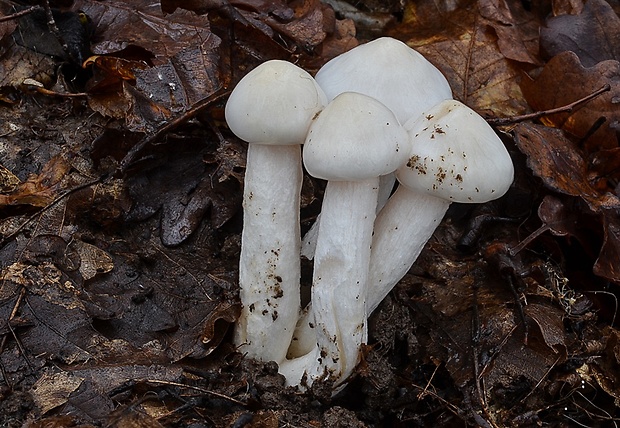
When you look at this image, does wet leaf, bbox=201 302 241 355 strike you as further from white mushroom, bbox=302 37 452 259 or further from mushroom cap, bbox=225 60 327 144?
white mushroom, bbox=302 37 452 259

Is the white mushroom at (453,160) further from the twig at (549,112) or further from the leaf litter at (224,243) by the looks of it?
the twig at (549,112)

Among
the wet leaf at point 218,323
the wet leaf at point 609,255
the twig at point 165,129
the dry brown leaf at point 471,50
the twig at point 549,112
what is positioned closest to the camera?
the wet leaf at point 218,323

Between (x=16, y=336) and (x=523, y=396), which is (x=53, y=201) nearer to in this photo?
(x=16, y=336)

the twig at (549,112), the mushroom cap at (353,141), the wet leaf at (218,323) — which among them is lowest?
the wet leaf at (218,323)

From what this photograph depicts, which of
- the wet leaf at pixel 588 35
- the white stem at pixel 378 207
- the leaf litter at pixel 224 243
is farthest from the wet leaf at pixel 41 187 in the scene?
the wet leaf at pixel 588 35

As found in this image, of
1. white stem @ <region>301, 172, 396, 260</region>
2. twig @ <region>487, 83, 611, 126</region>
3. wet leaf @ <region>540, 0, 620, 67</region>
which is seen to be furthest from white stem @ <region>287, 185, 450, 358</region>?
wet leaf @ <region>540, 0, 620, 67</region>

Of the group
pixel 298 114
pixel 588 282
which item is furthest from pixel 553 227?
pixel 298 114

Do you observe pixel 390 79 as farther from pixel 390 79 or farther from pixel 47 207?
pixel 47 207

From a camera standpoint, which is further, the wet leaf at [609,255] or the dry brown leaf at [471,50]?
the dry brown leaf at [471,50]

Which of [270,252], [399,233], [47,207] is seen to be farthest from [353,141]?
[47,207]
